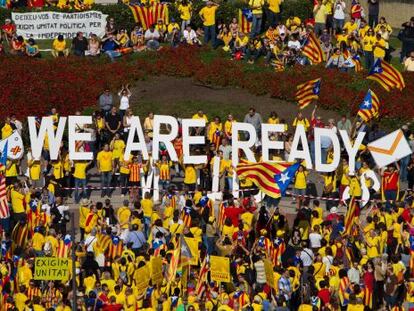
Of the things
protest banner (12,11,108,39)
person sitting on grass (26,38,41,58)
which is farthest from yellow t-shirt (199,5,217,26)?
person sitting on grass (26,38,41,58)

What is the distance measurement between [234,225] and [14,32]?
18.4m

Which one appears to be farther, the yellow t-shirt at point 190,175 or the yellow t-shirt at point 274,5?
the yellow t-shirt at point 274,5

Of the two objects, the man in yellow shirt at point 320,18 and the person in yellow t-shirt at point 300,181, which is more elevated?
the man in yellow shirt at point 320,18

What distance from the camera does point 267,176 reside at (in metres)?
49.4

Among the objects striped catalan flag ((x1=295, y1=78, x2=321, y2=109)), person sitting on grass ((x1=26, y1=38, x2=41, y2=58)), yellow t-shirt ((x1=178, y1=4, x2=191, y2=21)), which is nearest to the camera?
striped catalan flag ((x1=295, y1=78, x2=321, y2=109))

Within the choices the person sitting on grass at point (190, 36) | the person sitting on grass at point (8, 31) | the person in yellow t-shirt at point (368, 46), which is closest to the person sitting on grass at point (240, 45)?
the person sitting on grass at point (190, 36)

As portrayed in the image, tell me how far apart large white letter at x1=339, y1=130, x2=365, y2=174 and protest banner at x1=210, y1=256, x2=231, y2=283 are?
29.1ft

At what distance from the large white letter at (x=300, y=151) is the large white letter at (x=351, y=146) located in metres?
1.07

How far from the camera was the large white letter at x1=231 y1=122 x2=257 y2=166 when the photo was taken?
53219mm

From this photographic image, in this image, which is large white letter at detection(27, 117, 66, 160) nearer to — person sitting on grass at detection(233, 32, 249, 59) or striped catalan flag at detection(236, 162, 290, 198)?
striped catalan flag at detection(236, 162, 290, 198)

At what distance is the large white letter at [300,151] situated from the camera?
53.1 meters

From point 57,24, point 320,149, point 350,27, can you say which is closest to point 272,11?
point 350,27

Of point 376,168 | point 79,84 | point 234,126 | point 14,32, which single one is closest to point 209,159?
point 234,126

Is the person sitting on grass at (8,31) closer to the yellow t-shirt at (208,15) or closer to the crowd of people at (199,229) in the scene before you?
the crowd of people at (199,229)
